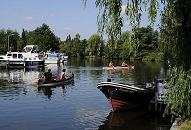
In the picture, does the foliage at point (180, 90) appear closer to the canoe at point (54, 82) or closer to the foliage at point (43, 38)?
the canoe at point (54, 82)

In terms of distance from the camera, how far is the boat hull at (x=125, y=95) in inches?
1093

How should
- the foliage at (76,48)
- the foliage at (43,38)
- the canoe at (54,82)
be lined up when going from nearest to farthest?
the canoe at (54,82)
the foliage at (43,38)
the foliage at (76,48)

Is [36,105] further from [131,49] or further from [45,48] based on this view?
[45,48]

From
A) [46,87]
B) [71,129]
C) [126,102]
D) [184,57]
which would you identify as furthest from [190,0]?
[46,87]

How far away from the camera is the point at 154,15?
461 inches

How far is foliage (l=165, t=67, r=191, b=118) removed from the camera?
13.7 m

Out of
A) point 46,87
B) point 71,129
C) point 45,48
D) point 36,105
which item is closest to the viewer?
point 71,129

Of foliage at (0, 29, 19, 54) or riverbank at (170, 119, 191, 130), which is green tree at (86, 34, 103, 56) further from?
foliage at (0, 29, 19, 54)

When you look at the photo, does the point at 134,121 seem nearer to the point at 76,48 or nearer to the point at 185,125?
the point at 185,125

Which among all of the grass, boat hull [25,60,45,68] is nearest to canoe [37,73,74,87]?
the grass

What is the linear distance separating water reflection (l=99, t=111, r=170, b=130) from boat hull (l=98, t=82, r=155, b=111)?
570mm

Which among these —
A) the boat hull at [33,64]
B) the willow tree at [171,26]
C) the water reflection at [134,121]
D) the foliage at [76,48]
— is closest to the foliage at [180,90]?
A: the willow tree at [171,26]

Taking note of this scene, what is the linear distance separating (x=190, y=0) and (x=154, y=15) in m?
1.48

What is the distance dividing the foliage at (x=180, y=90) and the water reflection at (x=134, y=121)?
29.6 ft
